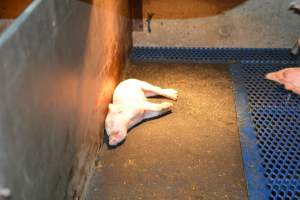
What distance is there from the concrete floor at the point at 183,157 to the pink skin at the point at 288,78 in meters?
0.30

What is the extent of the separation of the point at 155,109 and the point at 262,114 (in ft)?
2.08

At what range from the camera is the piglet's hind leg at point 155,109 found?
2032mm

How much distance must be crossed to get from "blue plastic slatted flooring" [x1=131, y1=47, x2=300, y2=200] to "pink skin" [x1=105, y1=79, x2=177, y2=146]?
0.48m

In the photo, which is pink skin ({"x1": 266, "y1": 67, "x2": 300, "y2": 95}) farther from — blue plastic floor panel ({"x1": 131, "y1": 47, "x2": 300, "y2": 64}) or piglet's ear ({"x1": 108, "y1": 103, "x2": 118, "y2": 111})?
piglet's ear ({"x1": 108, "y1": 103, "x2": 118, "y2": 111})

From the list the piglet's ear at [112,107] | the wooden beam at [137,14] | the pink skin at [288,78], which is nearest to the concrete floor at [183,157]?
the piglet's ear at [112,107]

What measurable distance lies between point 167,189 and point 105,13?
955 mm

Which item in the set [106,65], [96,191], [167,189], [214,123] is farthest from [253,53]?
[96,191]

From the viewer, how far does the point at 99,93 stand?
1.84 m

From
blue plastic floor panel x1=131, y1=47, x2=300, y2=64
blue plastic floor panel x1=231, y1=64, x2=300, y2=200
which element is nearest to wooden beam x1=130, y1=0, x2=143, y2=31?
blue plastic floor panel x1=131, y1=47, x2=300, y2=64

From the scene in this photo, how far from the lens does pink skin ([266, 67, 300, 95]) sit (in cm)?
221

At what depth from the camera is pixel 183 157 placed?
1.84m

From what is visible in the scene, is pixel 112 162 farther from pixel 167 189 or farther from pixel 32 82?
pixel 32 82

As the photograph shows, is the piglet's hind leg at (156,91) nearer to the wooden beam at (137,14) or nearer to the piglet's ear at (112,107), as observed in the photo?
the piglet's ear at (112,107)

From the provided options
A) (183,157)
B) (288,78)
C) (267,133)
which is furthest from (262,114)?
(183,157)
